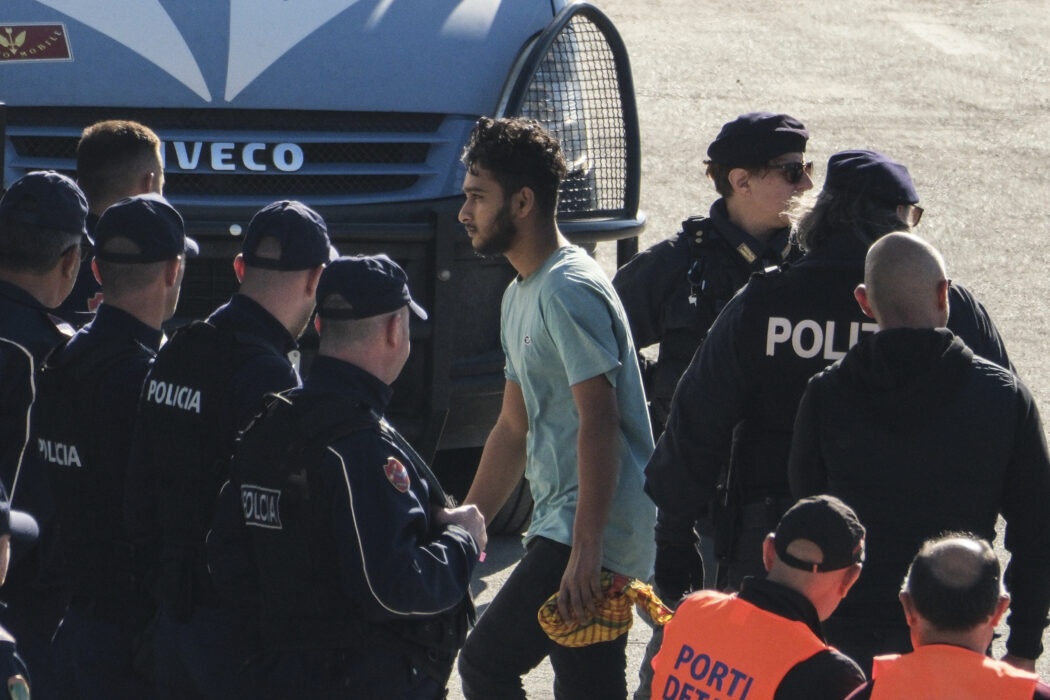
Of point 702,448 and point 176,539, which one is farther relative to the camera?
point 702,448

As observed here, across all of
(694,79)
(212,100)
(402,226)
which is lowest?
(694,79)

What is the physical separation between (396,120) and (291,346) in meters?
2.35

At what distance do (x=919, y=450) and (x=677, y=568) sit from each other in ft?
2.44

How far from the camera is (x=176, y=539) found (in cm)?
349

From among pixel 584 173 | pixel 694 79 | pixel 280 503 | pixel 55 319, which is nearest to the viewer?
pixel 280 503

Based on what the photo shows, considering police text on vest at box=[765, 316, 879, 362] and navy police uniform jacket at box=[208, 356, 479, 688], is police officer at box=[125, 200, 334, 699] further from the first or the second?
police text on vest at box=[765, 316, 879, 362]

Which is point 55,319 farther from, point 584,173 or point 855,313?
point 584,173

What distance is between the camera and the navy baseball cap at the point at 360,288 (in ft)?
10.7

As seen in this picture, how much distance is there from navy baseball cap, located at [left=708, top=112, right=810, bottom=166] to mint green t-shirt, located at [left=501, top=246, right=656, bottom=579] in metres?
0.76

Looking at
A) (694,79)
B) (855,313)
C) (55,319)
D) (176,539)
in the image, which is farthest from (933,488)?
(694,79)

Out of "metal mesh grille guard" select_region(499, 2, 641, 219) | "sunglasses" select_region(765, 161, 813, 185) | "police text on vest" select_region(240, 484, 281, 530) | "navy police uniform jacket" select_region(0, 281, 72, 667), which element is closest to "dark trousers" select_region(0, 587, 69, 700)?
"navy police uniform jacket" select_region(0, 281, 72, 667)

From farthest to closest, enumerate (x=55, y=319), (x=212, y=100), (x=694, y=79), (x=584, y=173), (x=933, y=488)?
(x=694, y=79) → (x=584, y=173) → (x=212, y=100) → (x=55, y=319) → (x=933, y=488)

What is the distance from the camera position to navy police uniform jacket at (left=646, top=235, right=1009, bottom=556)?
12.4 ft

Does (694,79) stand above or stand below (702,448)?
below
